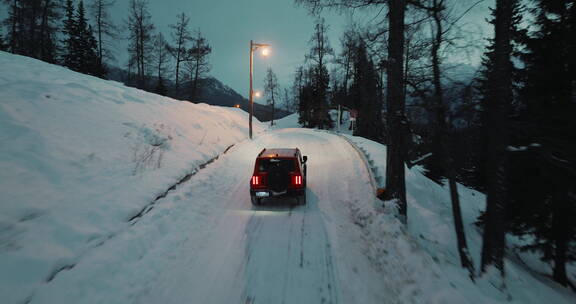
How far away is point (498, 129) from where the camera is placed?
418cm

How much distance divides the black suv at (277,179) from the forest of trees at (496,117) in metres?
2.64

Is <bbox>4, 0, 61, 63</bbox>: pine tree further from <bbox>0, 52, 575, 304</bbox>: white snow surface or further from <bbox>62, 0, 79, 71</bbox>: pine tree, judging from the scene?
<bbox>0, 52, 575, 304</bbox>: white snow surface

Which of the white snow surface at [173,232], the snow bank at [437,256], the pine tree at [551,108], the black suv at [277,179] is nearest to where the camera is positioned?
the snow bank at [437,256]

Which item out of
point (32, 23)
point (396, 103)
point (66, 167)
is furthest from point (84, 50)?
point (396, 103)

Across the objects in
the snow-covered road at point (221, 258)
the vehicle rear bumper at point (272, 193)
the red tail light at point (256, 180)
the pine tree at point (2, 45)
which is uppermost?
the pine tree at point (2, 45)

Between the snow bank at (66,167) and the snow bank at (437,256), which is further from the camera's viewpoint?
the snow bank at (66,167)

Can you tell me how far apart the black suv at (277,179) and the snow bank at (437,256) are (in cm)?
199

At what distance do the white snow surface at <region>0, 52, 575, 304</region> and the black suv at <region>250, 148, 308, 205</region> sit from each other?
0.55m

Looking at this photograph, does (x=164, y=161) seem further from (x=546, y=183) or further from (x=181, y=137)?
(x=546, y=183)

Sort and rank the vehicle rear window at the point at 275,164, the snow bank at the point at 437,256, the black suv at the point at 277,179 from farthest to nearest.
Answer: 1. the vehicle rear window at the point at 275,164
2. the black suv at the point at 277,179
3. the snow bank at the point at 437,256

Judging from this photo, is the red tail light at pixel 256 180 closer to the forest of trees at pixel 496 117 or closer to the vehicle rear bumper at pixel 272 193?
the vehicle rear bumper at pixel 272 193

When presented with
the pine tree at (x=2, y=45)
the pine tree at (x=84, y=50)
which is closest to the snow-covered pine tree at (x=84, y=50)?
the pine tree at (x=84, y=50)

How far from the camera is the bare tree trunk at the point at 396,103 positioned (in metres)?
6.44

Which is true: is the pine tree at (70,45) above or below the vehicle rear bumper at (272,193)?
above
